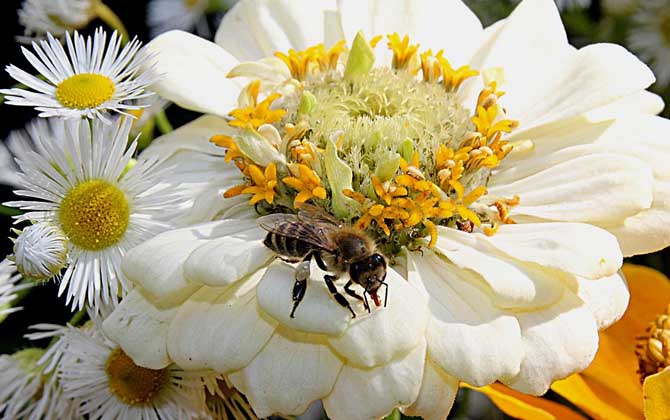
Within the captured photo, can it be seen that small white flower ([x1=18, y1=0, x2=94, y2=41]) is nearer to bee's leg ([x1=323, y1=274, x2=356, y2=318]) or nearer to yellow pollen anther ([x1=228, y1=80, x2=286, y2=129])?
yellow pollen anther ([x1=228, y1=80, x2=286, y2=129])

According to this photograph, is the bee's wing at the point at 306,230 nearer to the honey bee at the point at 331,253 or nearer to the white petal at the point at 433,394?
the honey bee at the point at 331,253

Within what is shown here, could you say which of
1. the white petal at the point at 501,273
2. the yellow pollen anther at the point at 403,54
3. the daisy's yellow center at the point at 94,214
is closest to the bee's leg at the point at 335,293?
the white petal at the point at 501,273

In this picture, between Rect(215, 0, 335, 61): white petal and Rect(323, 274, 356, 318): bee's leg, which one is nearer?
Rect(323, 274, 356, 318): bee's leg

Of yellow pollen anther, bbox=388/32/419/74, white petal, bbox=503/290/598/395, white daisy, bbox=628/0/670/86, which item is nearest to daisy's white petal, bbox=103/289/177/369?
white petal, bbox=503/290/598/395

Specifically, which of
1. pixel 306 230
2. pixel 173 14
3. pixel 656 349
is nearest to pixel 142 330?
pixel 306 230

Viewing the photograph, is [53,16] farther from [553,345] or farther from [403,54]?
[553,345]
